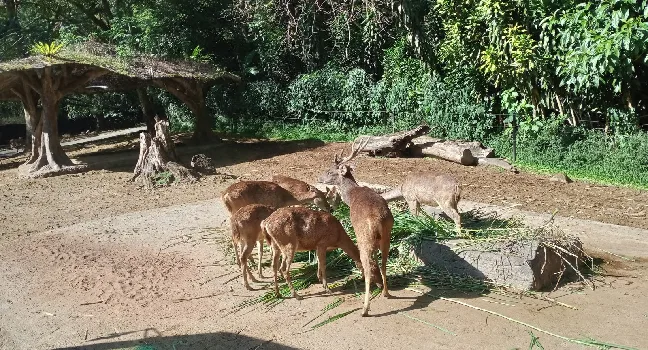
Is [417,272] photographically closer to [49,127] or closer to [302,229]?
[302,229]

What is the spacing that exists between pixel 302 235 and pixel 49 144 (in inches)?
464

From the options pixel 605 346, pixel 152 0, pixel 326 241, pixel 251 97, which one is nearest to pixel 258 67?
pixel 251 97

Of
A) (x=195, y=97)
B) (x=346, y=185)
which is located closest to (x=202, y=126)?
(x=195, y=97)

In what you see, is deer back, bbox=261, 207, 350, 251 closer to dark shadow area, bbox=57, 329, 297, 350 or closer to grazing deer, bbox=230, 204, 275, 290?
grazing deer, bbox=230, 204, 275, 290

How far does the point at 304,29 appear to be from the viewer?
2266 cm

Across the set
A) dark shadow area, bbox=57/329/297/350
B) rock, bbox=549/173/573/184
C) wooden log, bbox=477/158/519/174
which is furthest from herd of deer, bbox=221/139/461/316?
wooden log, bbox=477/158/519/174

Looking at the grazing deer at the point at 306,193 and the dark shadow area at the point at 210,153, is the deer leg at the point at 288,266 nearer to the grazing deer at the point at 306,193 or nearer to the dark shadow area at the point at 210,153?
the grazing deer at the point at 306,193

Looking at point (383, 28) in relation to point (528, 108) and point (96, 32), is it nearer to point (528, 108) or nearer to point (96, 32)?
point (528, 108)

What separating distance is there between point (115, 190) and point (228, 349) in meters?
8.78

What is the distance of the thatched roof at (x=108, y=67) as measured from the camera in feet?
49.0

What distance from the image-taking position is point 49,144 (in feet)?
52.5

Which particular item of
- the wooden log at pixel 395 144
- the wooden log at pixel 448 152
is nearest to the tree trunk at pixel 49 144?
the wooden log at pixel 395 144

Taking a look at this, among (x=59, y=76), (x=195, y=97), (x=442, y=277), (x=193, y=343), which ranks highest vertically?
(x=59, y=76)

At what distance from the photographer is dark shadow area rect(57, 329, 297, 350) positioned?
554 centimetres
